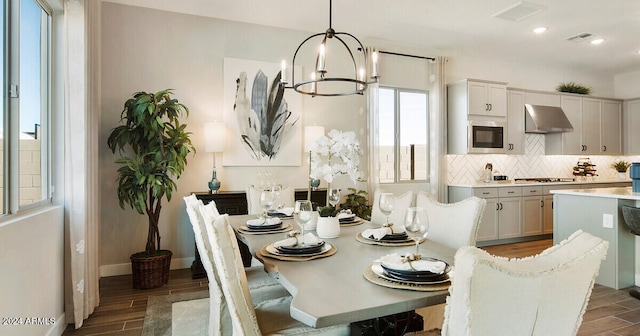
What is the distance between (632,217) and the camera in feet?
10.6

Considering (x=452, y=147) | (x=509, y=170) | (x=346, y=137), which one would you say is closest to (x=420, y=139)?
(x=452, y=147)

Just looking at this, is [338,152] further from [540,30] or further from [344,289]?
[540,30]

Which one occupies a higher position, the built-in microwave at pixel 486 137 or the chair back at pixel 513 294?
the built-in microwave at pixel 486 137

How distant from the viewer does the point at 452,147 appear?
18.1 feet

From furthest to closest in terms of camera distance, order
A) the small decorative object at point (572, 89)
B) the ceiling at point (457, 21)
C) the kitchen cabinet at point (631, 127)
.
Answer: the kitchen cabinet at point (631, 127) < the small decorative object at point (572, 89) < the ceiling at point (457, 21)

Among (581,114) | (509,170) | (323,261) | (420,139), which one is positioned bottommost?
(323,261)

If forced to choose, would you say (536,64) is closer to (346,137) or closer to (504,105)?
(504,105)

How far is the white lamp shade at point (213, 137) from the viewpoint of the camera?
3977mm

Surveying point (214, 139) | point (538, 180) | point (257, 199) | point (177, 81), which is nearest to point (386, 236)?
point (257, 199)

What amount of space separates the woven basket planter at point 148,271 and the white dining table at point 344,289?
207 cm

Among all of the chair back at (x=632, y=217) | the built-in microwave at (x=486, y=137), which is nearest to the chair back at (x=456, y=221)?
the chair back at (x=632, y=217)

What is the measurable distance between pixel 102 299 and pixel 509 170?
601 centimetres

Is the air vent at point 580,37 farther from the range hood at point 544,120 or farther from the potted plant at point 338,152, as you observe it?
the potted plant at point 338,152

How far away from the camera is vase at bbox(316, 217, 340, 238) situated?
208 cm
